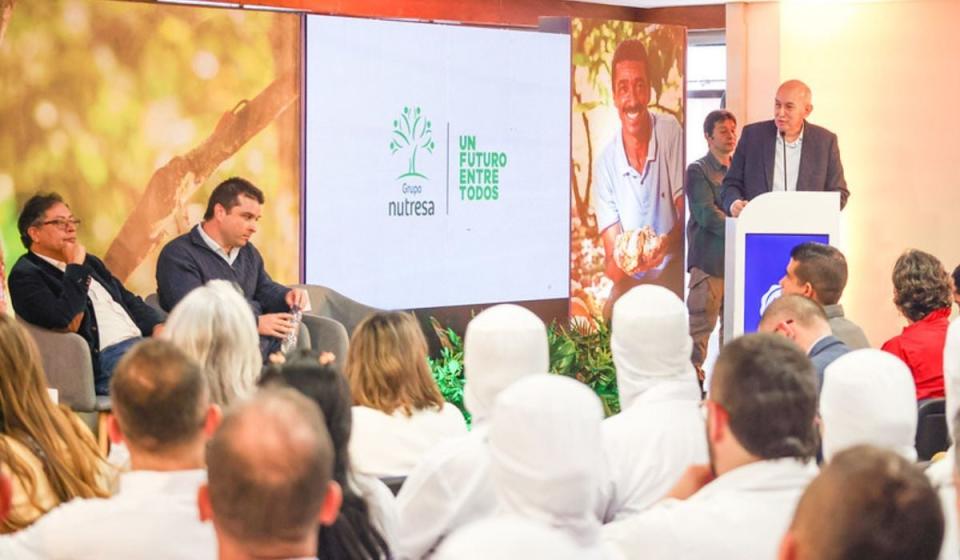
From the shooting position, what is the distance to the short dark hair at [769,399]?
9.29 feet

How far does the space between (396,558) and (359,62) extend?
6.00 meters

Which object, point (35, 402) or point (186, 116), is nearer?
point (35, 402)

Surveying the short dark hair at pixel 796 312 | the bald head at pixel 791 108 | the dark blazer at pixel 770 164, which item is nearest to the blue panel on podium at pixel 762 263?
the dark blazer at pixel 770 164

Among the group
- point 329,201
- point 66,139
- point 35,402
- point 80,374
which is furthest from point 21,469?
point 329,201

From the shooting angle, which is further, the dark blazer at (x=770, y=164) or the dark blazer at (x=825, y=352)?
the dark blazer at (x=770, y=164)

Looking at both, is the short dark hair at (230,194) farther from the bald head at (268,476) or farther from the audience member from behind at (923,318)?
the bald head at (268,476)

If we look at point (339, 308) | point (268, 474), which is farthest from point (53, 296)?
point (268, 474)

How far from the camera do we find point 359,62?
889 cm

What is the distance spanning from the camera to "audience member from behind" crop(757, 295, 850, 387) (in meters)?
4.85

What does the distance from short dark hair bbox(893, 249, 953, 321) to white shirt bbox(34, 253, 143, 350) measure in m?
3.49

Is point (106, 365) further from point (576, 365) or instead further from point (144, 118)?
point (576, 365)

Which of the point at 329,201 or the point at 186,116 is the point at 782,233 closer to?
the point at 329,201

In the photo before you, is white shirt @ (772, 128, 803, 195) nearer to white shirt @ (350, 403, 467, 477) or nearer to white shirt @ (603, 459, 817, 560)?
white shirt @ (350, 403, 467, 477)

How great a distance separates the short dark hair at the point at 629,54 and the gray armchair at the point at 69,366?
537cm
